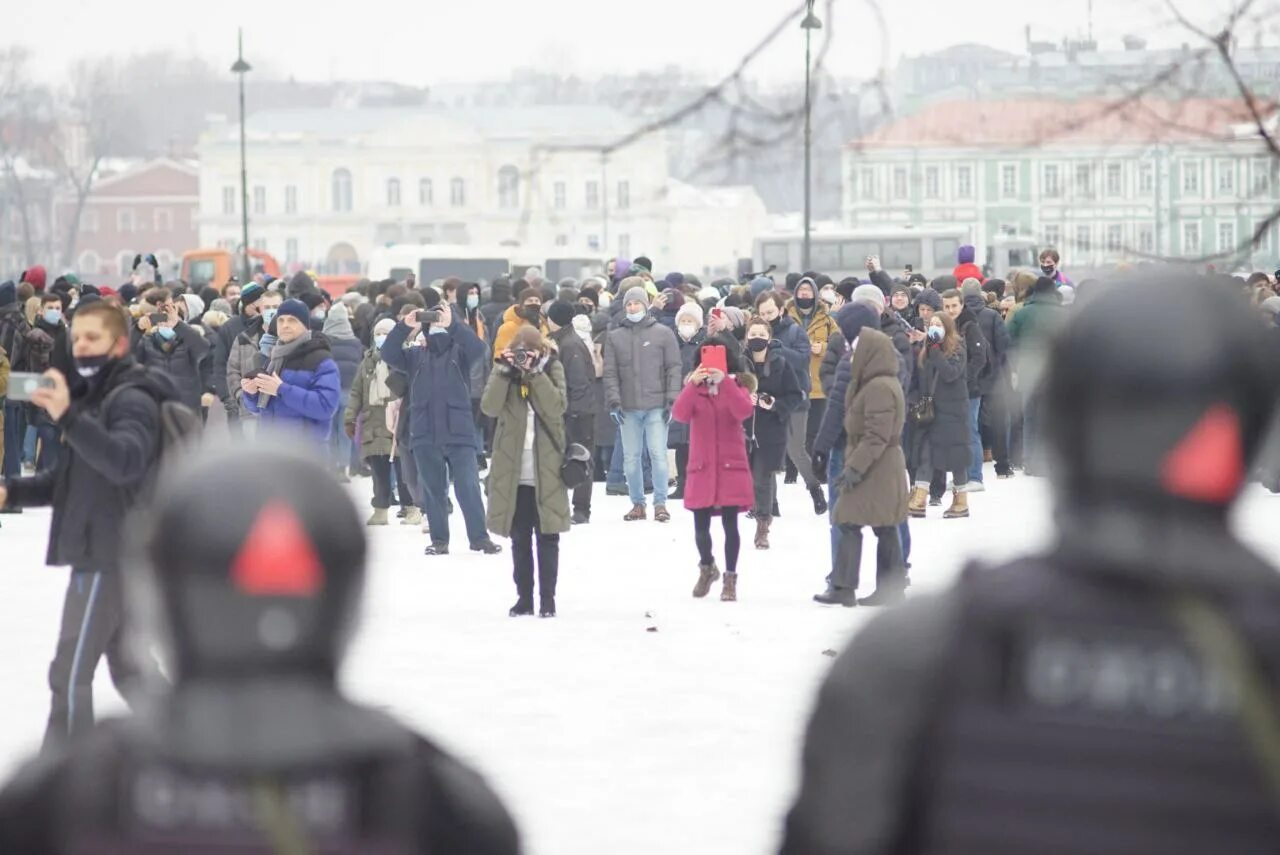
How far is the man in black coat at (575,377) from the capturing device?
1546 cm

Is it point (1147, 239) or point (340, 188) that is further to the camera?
point (340, 188)

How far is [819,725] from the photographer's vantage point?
2.18 m

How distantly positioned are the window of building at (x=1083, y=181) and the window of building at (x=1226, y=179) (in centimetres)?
37

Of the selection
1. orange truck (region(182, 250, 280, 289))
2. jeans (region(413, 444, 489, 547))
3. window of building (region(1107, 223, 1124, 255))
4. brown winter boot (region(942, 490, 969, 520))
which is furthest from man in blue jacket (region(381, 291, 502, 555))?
orange truck (region(182, 250, 280, 289))

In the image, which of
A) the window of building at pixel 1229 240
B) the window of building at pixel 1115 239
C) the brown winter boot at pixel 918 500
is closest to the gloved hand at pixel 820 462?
the brown winter boot at pixel 918 500

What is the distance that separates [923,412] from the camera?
14.9m

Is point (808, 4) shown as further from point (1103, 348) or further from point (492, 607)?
point (492, 607)

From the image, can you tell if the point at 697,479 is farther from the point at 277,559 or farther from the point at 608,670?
the point at 277,559

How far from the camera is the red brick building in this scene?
126m

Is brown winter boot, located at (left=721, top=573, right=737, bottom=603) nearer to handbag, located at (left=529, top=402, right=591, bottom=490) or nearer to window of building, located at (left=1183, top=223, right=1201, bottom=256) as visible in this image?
handbag, located at (left=529, top=402, right=591, bottom=490)

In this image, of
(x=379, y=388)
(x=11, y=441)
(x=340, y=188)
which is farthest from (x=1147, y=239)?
(x=340, y=188)

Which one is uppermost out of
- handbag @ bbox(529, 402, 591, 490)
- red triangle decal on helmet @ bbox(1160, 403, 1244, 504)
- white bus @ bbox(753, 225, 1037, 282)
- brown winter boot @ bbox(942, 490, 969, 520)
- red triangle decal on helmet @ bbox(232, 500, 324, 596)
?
white bus @ bbox(753, 225, 1037, 282)

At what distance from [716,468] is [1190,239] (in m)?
4.94

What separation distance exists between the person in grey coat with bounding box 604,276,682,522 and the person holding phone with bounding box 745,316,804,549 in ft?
4.76
